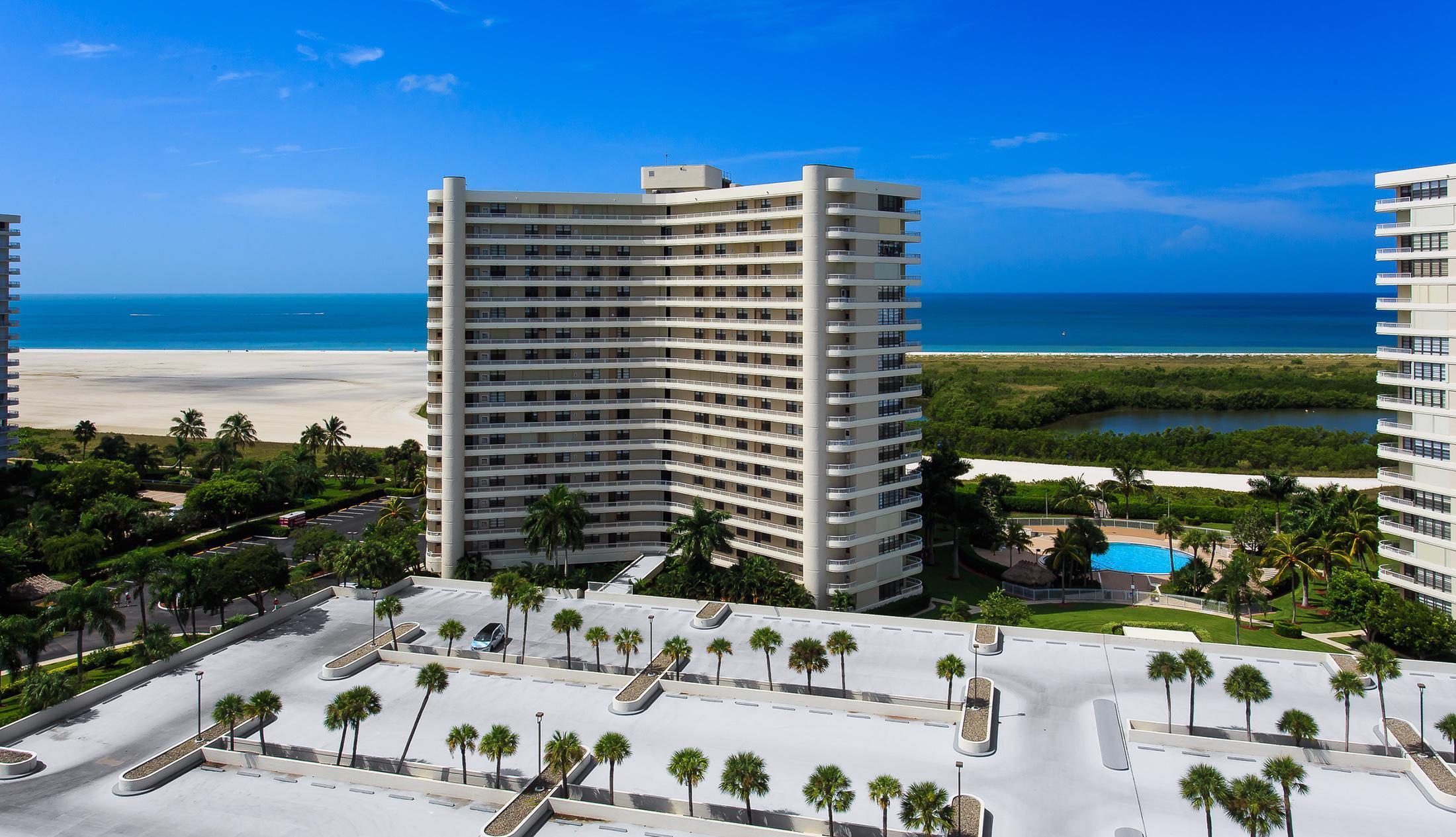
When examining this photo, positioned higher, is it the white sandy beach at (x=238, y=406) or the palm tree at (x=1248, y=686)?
the white sandy beach at (x=238, y=406)

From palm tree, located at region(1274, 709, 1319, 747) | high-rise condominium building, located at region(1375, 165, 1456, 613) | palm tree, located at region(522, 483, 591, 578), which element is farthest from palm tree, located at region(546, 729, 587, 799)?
high-rise condominium building, located at region(1375, 165, 1456, 613)

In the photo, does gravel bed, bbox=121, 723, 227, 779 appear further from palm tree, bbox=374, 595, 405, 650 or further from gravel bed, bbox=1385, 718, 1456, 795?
gravel bed, bbox=1385, 718, 1456, 795

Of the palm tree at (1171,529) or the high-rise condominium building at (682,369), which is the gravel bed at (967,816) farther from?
the palm tree at (1171,529)

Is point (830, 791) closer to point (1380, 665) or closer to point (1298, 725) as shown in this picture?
point (1298, 725)

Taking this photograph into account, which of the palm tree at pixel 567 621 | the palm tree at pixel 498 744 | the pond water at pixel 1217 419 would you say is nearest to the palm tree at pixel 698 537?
the palm tree at pixel 567 621

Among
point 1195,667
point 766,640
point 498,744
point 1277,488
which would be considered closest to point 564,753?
point 498,744
